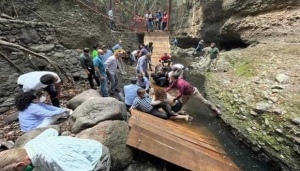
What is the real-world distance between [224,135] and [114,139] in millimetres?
3922

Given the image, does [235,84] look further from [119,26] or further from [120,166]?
[119,26]

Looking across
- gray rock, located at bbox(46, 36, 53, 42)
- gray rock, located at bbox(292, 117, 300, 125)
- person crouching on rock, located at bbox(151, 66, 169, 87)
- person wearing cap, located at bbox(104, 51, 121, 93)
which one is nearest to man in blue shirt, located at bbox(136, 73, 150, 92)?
person wearing cap, located at bbox(104, 51, 121, 93)

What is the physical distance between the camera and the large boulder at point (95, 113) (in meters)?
4.30

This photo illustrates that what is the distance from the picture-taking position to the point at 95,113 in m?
4.52

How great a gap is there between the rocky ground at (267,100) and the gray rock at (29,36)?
6.80 metres

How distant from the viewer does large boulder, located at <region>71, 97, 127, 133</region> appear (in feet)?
14.1

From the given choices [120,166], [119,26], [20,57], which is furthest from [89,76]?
[119,26]

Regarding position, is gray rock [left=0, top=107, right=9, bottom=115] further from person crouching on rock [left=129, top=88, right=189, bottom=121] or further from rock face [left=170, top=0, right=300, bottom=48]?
rock face [left=170, top=0, right=300, bottom=48]

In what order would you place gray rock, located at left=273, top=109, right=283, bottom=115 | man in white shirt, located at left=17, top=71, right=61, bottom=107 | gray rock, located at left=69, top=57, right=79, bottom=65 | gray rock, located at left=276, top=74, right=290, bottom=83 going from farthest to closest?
gray rock, located at left=69, top=57, right=79, bottom=65 → gray rock, located at left=276, top=74, right=290, bottom=83 → gray rock, located at left=273, top=109, right=283, bottom=115 → man in white shirt, located at left=17, top=71, right=61, bottom=107

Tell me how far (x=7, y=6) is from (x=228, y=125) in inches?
337

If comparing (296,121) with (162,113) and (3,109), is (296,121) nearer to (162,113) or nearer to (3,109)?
(162,113)

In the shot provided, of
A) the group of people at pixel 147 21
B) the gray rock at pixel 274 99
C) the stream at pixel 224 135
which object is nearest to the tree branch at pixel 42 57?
the stream at pixel 224 135

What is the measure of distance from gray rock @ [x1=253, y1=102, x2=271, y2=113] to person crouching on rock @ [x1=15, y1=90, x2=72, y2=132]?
18.6 feet

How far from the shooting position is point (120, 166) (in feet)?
12.8
